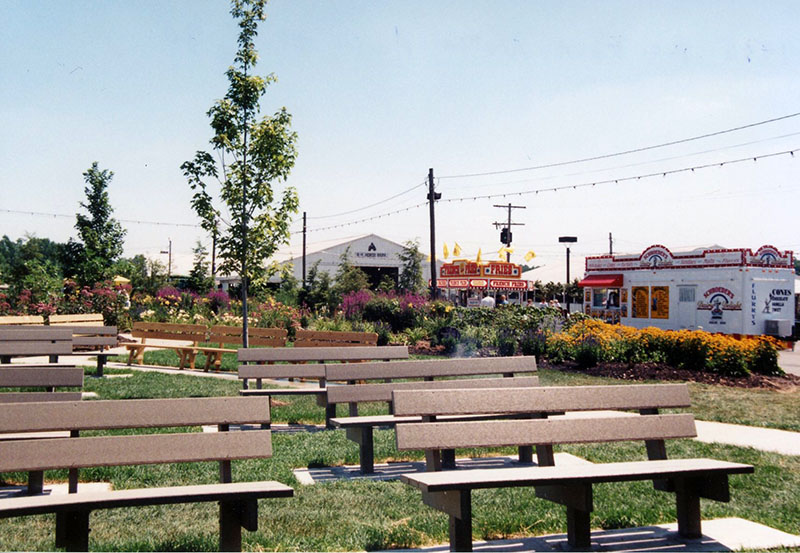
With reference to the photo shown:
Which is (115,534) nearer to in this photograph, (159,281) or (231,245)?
(231,245)

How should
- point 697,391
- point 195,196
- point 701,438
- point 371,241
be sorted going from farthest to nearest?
point 371,241
point 697,391
point 195,196
point 701,438

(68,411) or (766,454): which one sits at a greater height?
(68,411)

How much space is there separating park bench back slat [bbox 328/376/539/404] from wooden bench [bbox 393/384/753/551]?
4.73 ft

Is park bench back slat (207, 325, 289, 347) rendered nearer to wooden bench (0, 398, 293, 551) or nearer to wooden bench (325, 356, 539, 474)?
wooden bench (325, 356, 539, 474)

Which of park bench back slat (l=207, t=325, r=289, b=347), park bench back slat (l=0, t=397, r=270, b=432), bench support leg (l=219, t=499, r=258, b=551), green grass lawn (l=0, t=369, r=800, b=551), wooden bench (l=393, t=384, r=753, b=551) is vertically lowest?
green grass lawn (l=0, t=369, r=800, b=551)

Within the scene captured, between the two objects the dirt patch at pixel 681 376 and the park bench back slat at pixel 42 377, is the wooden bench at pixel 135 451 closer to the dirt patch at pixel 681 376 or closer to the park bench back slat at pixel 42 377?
the park bench back slat at pixel 42 377

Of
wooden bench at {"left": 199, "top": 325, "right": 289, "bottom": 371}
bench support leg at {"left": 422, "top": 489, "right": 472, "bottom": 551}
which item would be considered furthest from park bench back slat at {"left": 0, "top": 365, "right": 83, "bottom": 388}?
wooden bench at {"left": 199, "top": 325, "right": 289, "bottom": 371}

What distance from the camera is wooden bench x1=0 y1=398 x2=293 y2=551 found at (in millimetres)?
3682

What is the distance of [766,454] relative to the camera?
7.48 m

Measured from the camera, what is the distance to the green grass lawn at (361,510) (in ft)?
14.9

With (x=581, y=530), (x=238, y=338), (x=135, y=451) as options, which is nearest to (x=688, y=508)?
(x=581, y=530)

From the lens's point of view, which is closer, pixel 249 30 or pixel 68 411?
pixel 68 411

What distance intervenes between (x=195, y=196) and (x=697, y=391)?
337 inches

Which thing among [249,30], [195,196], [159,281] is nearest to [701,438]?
[195,196]
